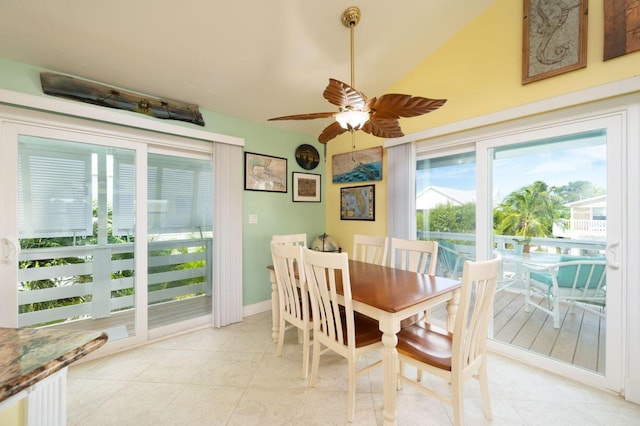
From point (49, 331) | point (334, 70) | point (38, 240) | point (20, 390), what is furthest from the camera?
point (334, 70)

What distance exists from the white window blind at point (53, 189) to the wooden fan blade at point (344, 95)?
89.7 inches

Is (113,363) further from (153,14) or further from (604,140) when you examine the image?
(604,140)

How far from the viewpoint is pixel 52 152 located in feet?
6.95

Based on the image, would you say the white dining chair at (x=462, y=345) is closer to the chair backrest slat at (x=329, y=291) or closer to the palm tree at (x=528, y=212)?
the chair backrest slat at (x=329, y=291)

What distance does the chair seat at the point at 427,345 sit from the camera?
4.62 ft

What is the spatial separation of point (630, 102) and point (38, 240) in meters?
4.49

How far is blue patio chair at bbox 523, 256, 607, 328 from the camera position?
1890mm

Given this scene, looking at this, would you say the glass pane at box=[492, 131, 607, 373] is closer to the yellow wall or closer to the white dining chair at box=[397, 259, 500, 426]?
the yellow wall

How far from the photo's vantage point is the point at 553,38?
1939 mm

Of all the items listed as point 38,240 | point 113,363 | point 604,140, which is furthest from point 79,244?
point 604,140

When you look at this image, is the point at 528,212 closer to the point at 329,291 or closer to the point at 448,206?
the point at 448,206

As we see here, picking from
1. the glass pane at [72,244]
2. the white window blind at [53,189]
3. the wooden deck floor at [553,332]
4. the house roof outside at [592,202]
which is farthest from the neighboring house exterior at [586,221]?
the white window blind at [53,189]

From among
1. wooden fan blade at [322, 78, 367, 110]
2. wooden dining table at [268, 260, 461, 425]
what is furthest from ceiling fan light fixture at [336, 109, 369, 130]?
wooden dining table at [268, 260, 461, 425]

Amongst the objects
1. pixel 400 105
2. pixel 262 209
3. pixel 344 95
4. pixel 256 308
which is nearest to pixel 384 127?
pixel 400 105
